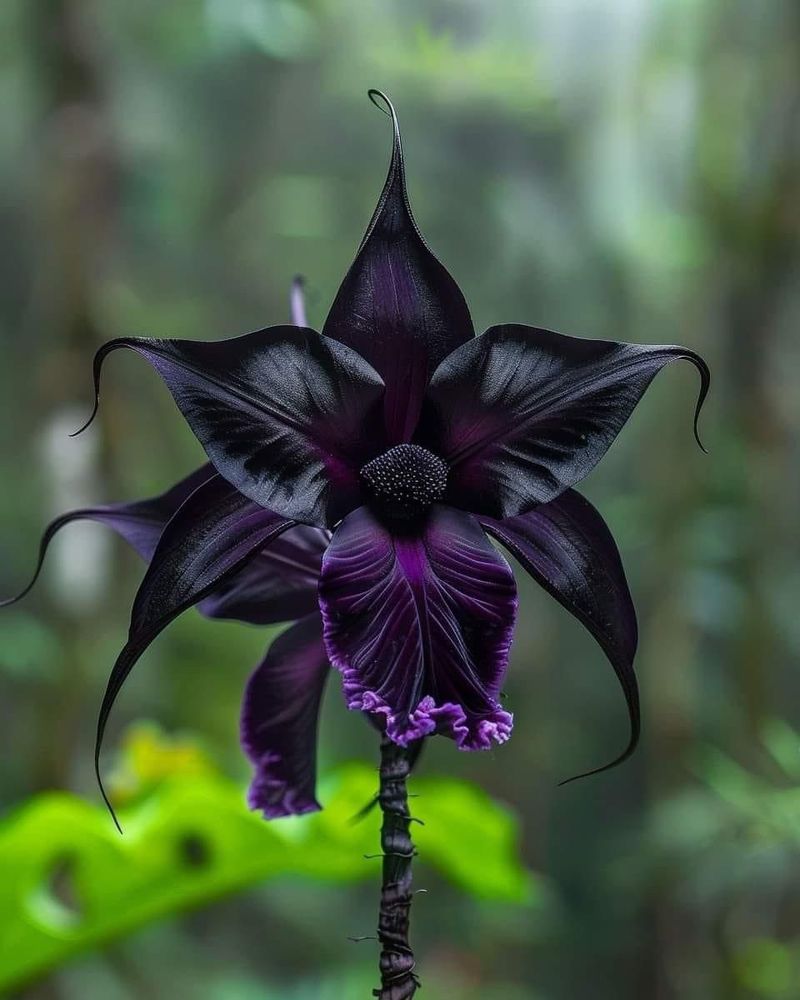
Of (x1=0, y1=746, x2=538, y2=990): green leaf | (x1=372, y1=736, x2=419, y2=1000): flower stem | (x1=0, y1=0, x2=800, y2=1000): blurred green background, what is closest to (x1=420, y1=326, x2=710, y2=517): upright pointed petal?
(x1=372, y1=736, x2=419, y2=1000): flower stem

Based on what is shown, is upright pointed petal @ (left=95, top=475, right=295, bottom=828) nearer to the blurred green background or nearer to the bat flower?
the bat flower

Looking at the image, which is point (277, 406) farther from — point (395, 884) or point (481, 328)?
point (481, 328)

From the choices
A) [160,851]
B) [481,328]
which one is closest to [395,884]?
[160,851]

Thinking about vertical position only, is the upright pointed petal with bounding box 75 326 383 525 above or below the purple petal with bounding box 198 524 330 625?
above

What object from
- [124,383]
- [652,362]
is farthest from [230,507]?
[124,383]

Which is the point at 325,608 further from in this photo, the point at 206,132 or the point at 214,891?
the point at 206,132

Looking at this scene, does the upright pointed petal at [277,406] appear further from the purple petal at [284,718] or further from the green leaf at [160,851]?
the green leaf at [160,851]

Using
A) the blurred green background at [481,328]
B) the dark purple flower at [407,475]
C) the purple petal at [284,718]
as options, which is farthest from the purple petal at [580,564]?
the blurred green background at [481,328]
